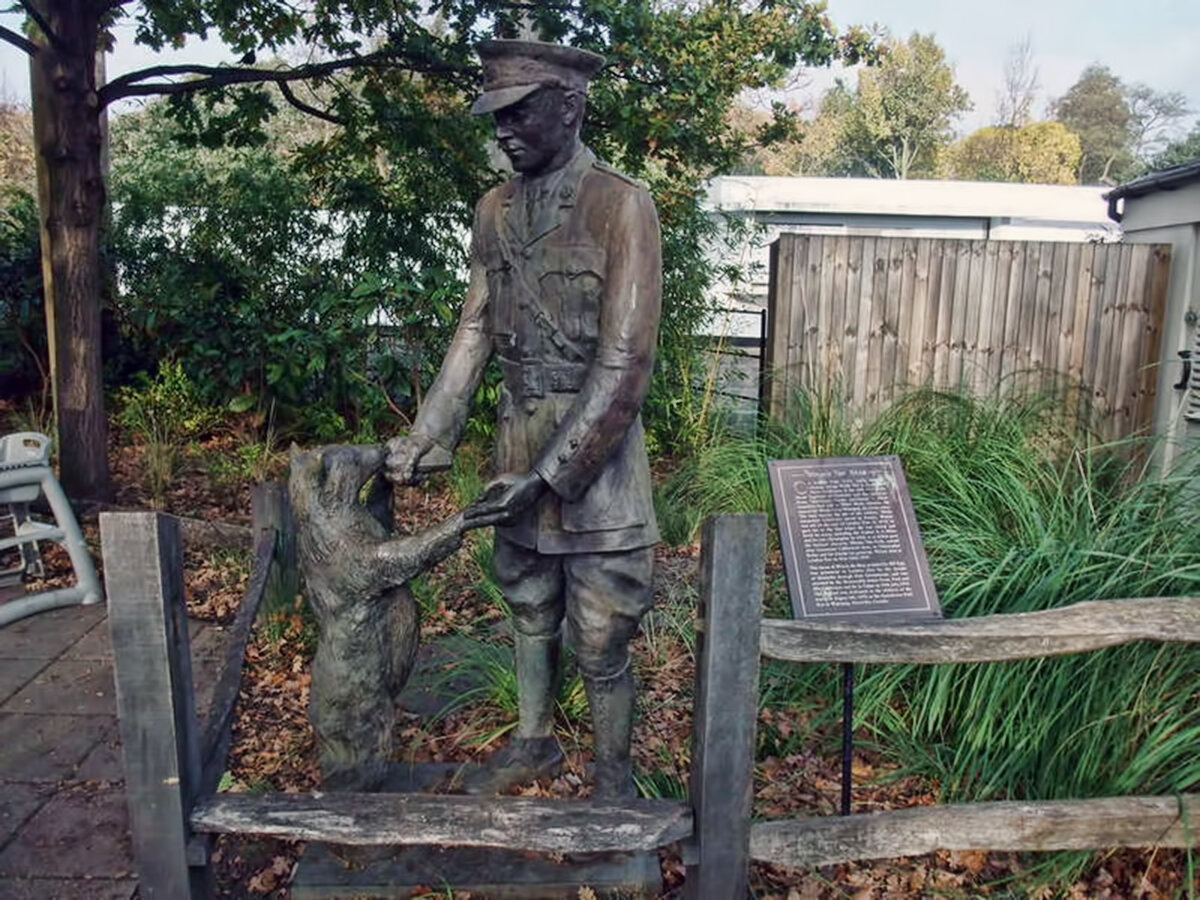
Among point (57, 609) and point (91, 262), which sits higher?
point (91, 262)

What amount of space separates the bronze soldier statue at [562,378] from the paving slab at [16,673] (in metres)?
2.35

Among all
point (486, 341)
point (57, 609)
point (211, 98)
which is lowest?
point (57, 609)

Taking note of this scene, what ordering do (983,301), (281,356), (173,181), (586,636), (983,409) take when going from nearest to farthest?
(586,636), (983,409), (983,301), (281,356), (173,181)

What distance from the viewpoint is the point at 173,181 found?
9172mm

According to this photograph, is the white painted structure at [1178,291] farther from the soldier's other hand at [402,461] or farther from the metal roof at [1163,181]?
the soldier's other hand at [402,461]

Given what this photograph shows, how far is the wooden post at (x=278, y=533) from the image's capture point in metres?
3.26

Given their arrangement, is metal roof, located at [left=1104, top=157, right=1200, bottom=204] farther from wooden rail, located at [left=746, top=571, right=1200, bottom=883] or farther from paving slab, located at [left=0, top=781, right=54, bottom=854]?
paving slab, located at [left=0, top=781, right=54, bottom=854]

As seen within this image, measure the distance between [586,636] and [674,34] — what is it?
4.27 meters

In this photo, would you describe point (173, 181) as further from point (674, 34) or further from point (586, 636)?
point (586, 636)

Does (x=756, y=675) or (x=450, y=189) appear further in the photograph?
(x=450, y=189)

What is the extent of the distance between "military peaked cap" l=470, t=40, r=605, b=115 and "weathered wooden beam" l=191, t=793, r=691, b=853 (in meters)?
1.56

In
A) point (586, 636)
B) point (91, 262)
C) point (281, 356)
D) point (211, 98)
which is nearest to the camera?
point (586, 636)

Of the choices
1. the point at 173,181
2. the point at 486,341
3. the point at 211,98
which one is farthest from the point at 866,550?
the point at 173,181

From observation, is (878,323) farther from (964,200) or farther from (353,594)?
(964,200)
